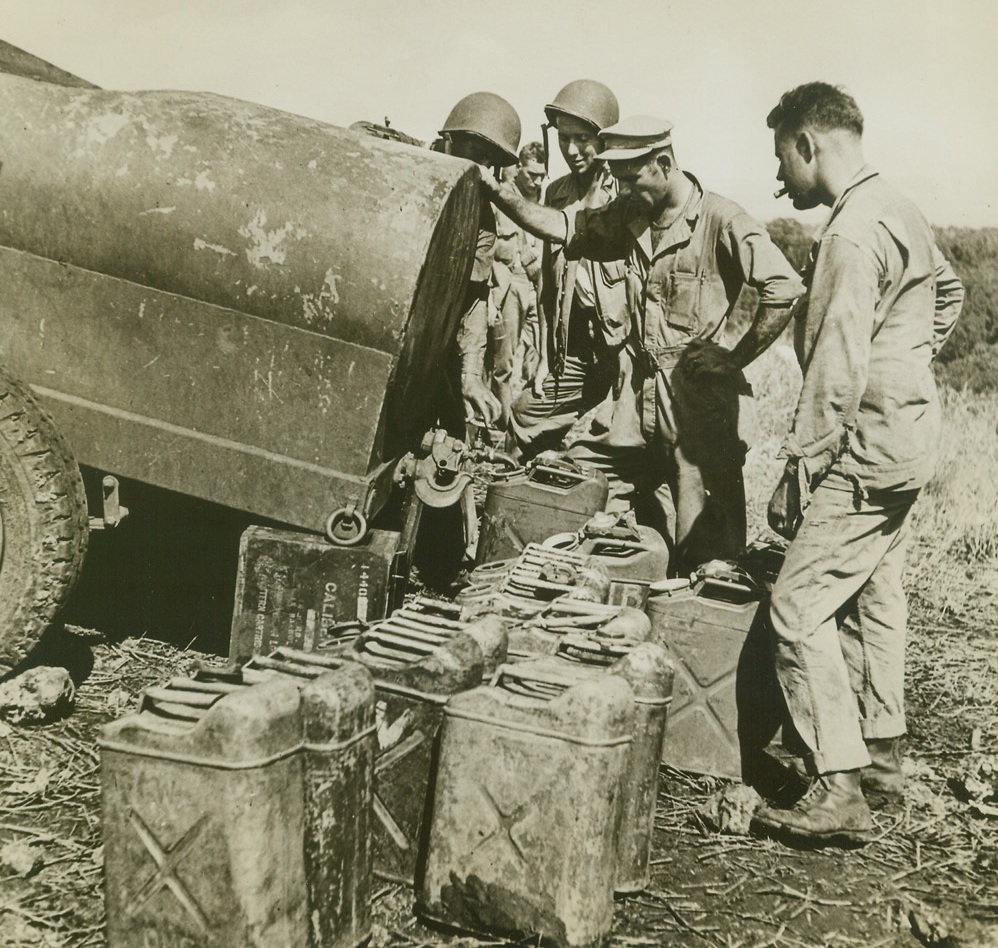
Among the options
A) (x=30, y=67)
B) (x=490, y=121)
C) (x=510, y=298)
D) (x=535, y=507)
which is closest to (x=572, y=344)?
(x=490, y=121)

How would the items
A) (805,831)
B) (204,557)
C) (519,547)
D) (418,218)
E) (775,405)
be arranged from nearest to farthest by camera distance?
(805,831), (418,218), (204,557), (519,547), (775,405)

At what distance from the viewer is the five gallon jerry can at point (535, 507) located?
534cm

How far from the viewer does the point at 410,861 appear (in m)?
2.77

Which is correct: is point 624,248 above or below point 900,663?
above

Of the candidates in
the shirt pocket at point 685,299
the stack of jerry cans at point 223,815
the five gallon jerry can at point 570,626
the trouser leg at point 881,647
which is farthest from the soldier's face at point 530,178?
the stack of jerry cans at point 223,815

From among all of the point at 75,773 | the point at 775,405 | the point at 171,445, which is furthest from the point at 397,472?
A: the point at 775,405

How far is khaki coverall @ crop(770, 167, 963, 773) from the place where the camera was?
3.38 m

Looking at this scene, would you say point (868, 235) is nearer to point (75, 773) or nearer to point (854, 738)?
point (854, 738)

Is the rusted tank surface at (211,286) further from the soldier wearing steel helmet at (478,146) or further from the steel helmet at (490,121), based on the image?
the steel helmet at (490,121)

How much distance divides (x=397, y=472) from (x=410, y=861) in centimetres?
210

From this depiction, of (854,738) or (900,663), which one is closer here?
(854,738)

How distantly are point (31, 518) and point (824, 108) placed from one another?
3.13 m

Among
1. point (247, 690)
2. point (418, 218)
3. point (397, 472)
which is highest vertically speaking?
point (418, 218)

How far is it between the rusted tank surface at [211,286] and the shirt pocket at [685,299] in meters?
1.75
